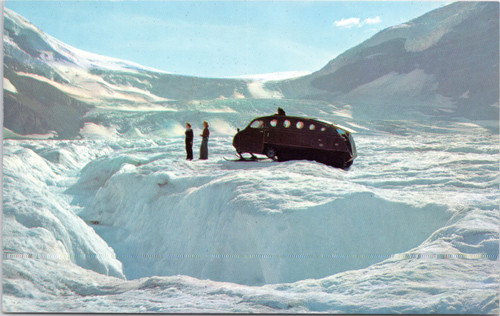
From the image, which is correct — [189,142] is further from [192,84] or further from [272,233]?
[272,233]

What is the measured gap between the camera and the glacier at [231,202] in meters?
2.92

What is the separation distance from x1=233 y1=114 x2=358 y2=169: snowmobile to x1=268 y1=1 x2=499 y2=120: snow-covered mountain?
2.31 ft

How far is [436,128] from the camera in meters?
5.81

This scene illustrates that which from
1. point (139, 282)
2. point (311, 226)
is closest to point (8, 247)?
point (139, 282)

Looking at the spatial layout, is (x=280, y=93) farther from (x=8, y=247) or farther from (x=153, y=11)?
(x=8, y=247)

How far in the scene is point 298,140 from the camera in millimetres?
5730

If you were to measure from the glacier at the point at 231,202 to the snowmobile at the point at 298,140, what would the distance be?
0.27m

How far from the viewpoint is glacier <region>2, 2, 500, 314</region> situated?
2.92 metres

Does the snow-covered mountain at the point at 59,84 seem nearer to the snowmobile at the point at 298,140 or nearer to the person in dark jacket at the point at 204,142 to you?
the person in dark jacket at the point at 204,142

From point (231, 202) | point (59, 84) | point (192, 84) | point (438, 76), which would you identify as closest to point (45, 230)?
point (231, 202)

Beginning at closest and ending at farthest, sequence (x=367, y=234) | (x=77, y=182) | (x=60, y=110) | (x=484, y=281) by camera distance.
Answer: (x=484, y=281) → (x=367, y=234) → (x=60, y=110) → (x=77, y=182)

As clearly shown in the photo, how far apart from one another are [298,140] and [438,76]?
11.4 feet

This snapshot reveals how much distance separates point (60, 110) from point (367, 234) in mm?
4130

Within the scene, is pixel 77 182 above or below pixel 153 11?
below
